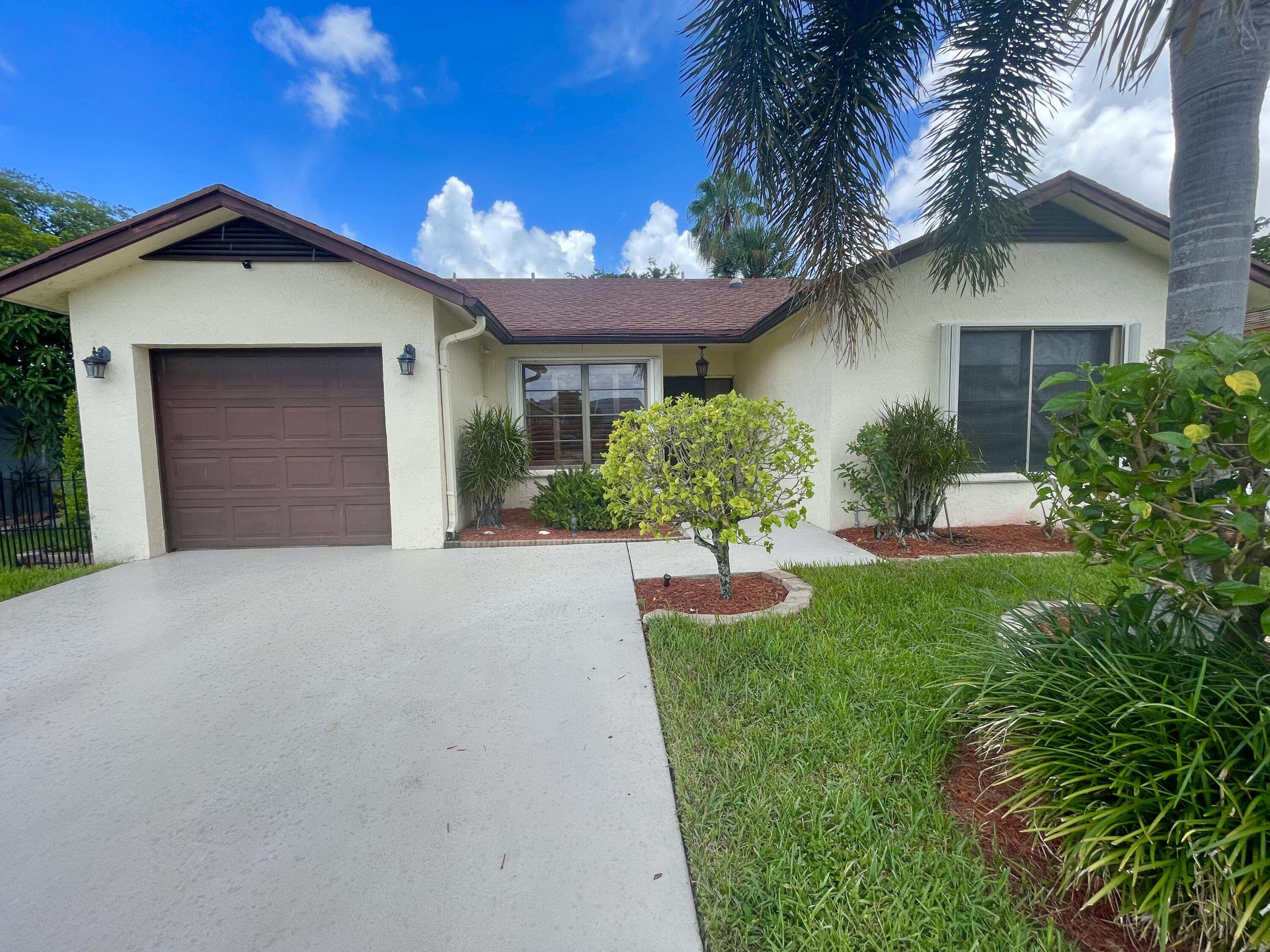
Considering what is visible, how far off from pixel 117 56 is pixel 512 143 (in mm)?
6879

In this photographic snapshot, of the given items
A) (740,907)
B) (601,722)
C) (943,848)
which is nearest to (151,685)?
(601,722)

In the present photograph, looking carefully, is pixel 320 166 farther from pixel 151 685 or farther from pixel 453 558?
pixel 151 685

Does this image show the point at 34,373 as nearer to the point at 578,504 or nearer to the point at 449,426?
the point at 449,426

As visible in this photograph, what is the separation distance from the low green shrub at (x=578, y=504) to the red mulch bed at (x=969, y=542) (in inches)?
120

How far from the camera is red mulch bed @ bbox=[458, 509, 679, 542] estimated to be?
22.2 ft

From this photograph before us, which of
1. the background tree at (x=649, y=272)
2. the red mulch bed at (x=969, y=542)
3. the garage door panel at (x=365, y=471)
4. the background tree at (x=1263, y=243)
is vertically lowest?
the red mulch bed at (x=969, y=542)

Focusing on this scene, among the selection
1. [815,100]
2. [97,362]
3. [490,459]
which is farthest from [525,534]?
[815,100]

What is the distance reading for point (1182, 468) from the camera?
1838 mm

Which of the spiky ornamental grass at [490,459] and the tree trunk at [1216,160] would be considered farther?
the spiky ornamental grass at [490,459]

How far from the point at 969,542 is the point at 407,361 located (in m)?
6.89

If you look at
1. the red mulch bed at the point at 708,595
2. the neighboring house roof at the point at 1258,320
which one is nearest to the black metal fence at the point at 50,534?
the red mulch bed at the point at 708,595

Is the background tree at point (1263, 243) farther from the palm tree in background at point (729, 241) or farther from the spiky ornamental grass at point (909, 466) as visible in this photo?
the spiky ornamental grass at point (909, 466)

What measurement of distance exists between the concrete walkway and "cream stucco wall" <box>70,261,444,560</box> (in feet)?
9.74

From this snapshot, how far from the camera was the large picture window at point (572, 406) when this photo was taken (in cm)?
880
